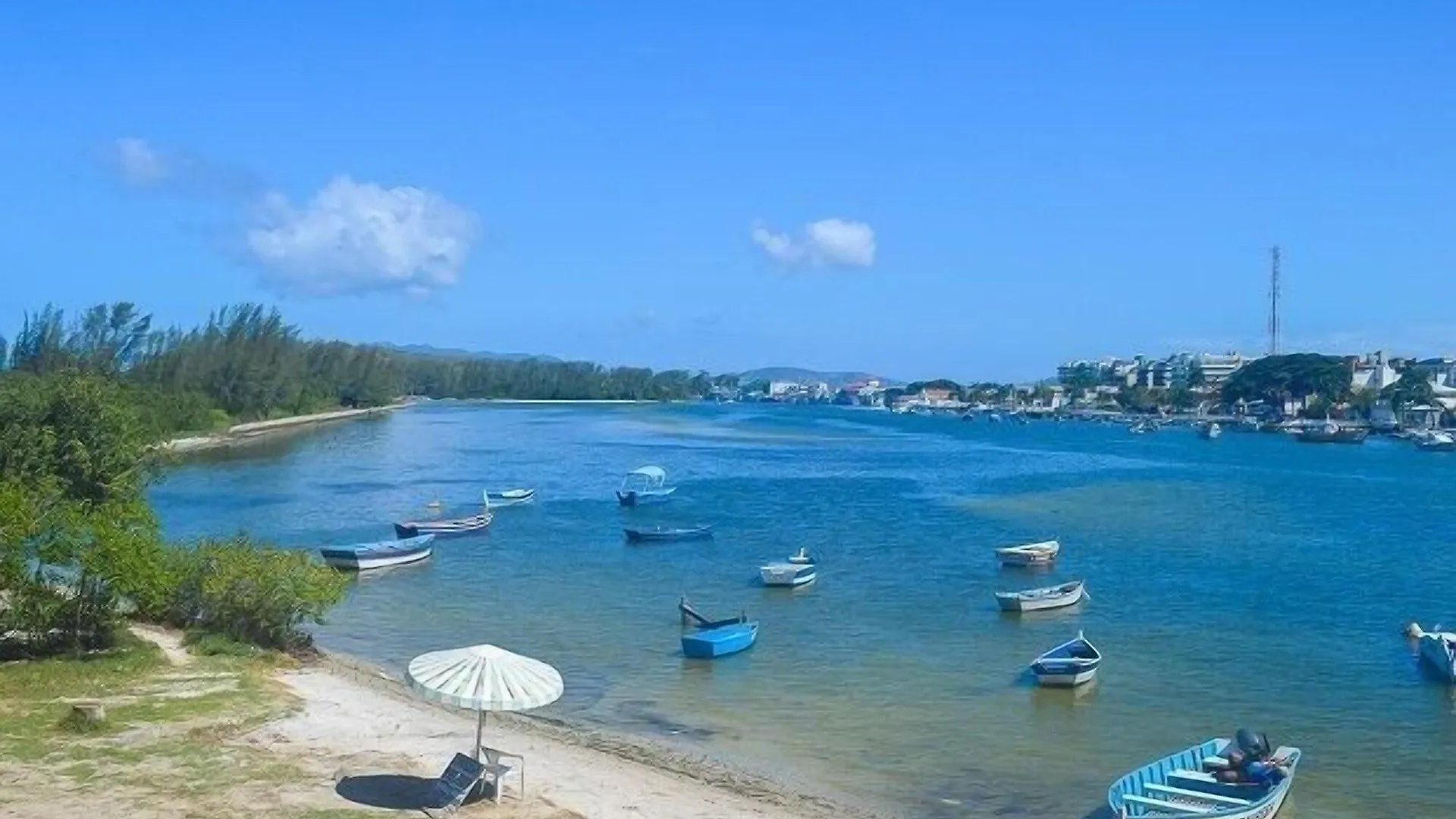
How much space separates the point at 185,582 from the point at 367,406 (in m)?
136

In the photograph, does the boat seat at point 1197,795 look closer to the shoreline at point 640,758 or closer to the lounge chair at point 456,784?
the shoreline at point 640,758

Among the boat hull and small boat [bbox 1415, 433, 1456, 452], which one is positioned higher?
small boat [bbox 1415, 433, 1456, 452]

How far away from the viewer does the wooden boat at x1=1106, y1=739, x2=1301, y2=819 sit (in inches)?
693

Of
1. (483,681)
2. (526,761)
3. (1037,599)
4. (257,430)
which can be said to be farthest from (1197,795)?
(257,430)

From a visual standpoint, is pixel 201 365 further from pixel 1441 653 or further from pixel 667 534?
pixel 1441 653

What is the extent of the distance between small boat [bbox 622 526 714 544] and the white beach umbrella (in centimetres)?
3243

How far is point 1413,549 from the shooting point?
165 feet

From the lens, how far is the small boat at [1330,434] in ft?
423

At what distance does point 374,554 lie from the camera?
41.8m

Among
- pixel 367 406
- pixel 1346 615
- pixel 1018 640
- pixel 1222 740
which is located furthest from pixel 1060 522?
pixel 367 406

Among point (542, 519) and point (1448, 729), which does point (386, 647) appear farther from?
point (542, 519)

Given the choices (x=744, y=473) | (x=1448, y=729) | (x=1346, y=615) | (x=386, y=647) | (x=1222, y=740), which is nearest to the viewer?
(x=1222, y=740)

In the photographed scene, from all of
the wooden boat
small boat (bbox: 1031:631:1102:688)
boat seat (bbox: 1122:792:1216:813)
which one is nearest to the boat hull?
small boat (bbox: 1031:631:1102:688)

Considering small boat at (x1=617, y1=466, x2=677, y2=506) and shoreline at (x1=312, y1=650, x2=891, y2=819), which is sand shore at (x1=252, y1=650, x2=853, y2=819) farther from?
small boat at (x1=617, y1=466, x2=677, y2=506)
